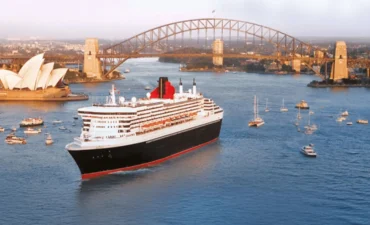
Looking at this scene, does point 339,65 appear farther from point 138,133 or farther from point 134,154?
point 134,154

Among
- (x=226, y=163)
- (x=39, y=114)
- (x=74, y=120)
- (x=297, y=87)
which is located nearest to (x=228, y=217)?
(x=226, y=163)

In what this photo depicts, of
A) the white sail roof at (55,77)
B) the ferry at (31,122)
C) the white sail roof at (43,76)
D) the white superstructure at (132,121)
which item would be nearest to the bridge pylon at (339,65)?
the white sail roof at (55,77)

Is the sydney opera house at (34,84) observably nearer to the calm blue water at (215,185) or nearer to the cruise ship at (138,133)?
the calm blue water at (215,185)

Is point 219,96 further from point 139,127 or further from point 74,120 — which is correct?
point 139,127

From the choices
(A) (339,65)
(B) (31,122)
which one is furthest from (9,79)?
(A) (339,65)

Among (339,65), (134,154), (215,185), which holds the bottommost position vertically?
(215,185)

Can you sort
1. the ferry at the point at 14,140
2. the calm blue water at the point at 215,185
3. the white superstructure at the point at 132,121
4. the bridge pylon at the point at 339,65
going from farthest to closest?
1. the bridge pylon at the point at 339,65
2. the ferry at the point at 14,140
3. the white superstructure at the point at 132,121
4. the calm blue water at the point at 215,185
